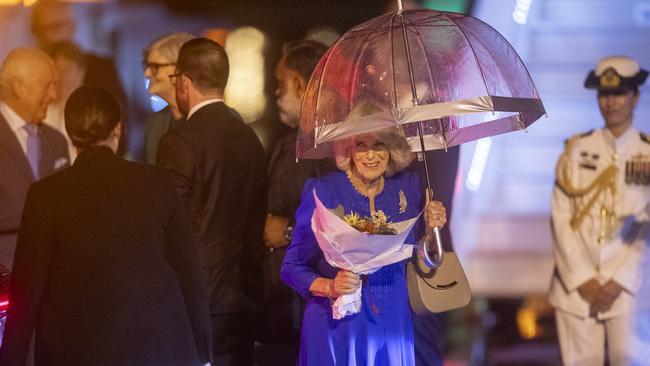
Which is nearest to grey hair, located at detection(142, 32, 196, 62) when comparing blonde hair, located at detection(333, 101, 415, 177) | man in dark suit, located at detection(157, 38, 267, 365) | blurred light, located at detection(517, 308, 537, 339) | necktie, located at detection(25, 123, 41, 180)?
necktie, located at detection(25, 123, 41, 180)

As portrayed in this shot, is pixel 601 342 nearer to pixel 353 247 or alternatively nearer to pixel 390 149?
pixel 390 149

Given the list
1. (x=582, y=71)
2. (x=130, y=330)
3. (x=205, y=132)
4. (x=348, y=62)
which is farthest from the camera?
(x=582, y=71)

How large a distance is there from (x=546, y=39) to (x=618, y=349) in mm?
3118

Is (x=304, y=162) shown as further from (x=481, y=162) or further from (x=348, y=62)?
(x=481, y=162)

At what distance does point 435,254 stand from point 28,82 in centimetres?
374

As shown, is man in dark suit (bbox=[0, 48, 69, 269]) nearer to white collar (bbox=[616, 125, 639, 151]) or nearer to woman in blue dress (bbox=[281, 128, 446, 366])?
woman in blue dress (bbox=[281, 128, 446, 366])

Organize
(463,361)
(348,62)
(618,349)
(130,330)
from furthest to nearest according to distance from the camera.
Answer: (463,361)
(618,349)
(348,62)
(130,330)

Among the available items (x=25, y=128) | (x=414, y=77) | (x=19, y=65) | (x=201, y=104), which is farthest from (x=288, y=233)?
(x=19, y=65)

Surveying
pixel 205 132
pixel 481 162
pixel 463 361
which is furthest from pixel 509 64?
pixel 481 162

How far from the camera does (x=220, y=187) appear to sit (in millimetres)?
6492

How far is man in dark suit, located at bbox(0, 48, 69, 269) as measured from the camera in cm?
798

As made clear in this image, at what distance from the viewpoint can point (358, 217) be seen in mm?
5617

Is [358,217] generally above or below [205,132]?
below

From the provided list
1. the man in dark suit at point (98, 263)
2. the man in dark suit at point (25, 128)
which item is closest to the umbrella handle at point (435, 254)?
the man in dark suit at point (98, 263)
